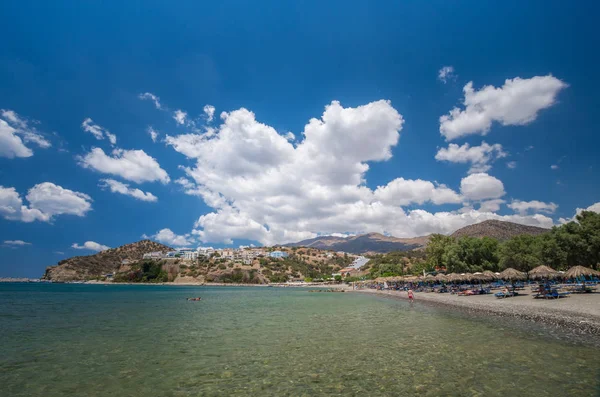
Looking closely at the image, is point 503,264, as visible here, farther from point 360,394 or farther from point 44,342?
point 44,342

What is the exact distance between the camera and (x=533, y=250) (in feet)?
176

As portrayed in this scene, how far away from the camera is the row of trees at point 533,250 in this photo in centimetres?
4478

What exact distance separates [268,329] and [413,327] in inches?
380

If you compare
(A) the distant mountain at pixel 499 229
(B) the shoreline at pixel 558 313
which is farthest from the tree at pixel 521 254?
(A) the distant mountain at pixel 499 229

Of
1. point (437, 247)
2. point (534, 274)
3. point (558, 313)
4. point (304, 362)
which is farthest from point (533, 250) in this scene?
point (304, 362)

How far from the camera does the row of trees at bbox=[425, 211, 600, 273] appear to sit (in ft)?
147

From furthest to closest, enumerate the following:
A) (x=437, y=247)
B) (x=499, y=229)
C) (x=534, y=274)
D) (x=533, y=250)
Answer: (x=499, y=229) < (x=437, y=247) < (x=533, y=250) < (x=534, y=274)

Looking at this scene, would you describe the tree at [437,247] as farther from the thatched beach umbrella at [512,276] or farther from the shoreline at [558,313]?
the shoreline at [558,313]

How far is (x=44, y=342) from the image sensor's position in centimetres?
1755

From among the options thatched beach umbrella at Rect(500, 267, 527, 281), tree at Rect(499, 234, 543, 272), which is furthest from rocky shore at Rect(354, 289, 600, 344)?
tree at Rect(499, 234, 543, 272)

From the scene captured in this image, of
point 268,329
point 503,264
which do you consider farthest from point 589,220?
point 268,329

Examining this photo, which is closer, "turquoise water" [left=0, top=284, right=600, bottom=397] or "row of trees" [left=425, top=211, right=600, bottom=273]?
"turquoise water" [left=0, top=284, right=600, bottom=397]

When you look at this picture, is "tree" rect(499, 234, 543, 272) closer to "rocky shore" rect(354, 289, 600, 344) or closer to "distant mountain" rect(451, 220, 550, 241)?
"rocky shore" rect(354, 289, 600, 344)

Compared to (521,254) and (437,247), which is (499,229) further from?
(521,254)
